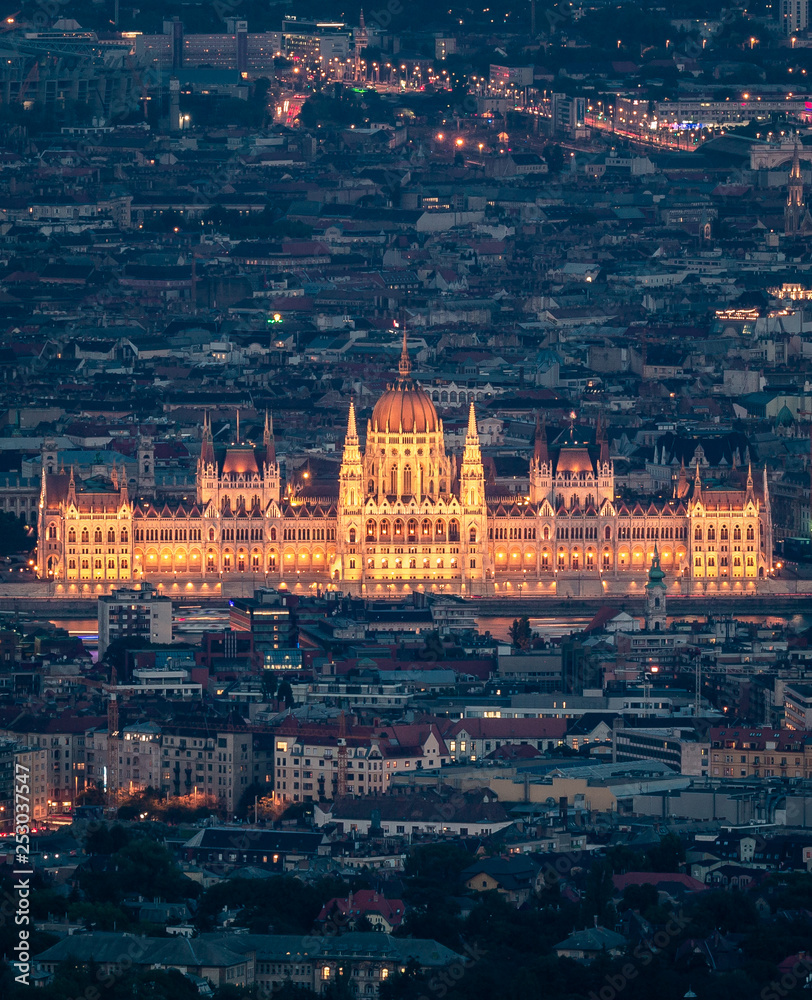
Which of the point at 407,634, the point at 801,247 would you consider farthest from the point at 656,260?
the point at 407,634

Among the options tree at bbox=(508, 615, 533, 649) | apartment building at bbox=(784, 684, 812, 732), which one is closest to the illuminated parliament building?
tree at bbox=(508, 615, 533, 649)

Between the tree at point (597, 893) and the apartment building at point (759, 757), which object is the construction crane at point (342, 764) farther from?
the tree at point (597, 893)

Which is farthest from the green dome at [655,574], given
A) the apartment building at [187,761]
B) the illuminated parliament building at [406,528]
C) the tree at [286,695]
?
the apartment building at [187,761]

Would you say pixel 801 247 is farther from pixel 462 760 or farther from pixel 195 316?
pixel 462 760

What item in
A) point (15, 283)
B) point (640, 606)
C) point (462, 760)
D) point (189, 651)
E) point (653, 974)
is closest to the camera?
point (653, 974)

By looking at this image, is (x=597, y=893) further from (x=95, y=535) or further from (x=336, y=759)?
(x=95, y=535)

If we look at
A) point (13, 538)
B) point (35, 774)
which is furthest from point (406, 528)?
point (35, 774)
